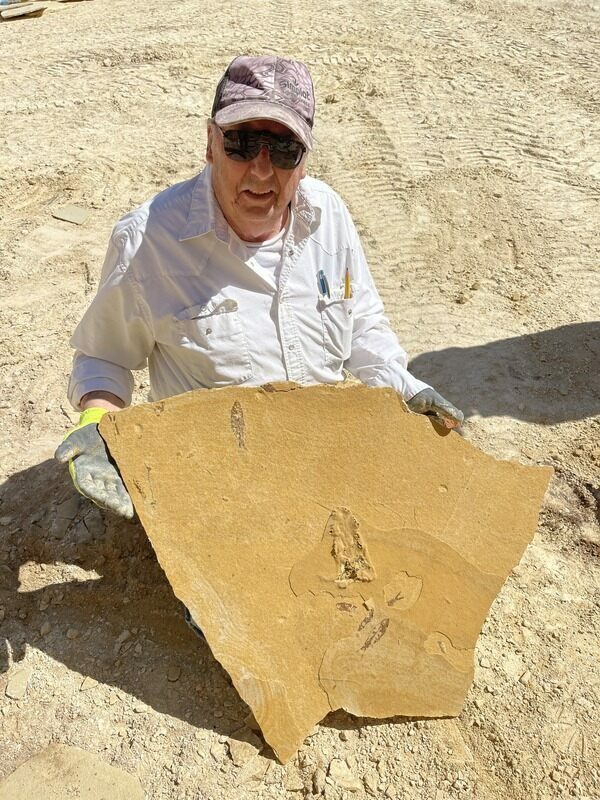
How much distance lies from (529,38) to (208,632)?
727 centimetres

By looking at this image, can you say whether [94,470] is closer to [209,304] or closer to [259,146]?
[209,304]

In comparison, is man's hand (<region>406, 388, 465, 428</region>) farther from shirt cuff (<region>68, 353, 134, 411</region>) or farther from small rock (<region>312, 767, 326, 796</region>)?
small rock (<region>312, 767, 326, 796</region>)

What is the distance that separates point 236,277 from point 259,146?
0.44 meters

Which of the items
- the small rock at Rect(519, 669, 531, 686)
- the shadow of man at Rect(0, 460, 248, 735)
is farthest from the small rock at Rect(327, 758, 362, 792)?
the small rock at Rect(519, 669, 531, 686)

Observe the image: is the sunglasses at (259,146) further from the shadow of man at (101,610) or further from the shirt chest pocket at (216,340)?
the shadow of man at (101,610)

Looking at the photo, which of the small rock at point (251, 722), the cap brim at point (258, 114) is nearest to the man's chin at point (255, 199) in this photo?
the cap brim at point (258, 114)

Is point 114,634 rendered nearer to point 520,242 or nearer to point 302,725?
point 302,725

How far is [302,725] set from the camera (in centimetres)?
204

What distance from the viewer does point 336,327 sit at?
2584 millimetres

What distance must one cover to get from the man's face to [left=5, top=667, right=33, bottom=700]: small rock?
5.22ft

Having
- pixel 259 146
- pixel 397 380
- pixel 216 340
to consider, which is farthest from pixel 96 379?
pixel 397 380

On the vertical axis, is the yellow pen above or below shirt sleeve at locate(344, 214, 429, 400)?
above

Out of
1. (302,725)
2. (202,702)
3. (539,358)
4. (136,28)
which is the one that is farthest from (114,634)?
(136,28)

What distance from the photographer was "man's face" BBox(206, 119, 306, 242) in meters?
Answer: 2.18
